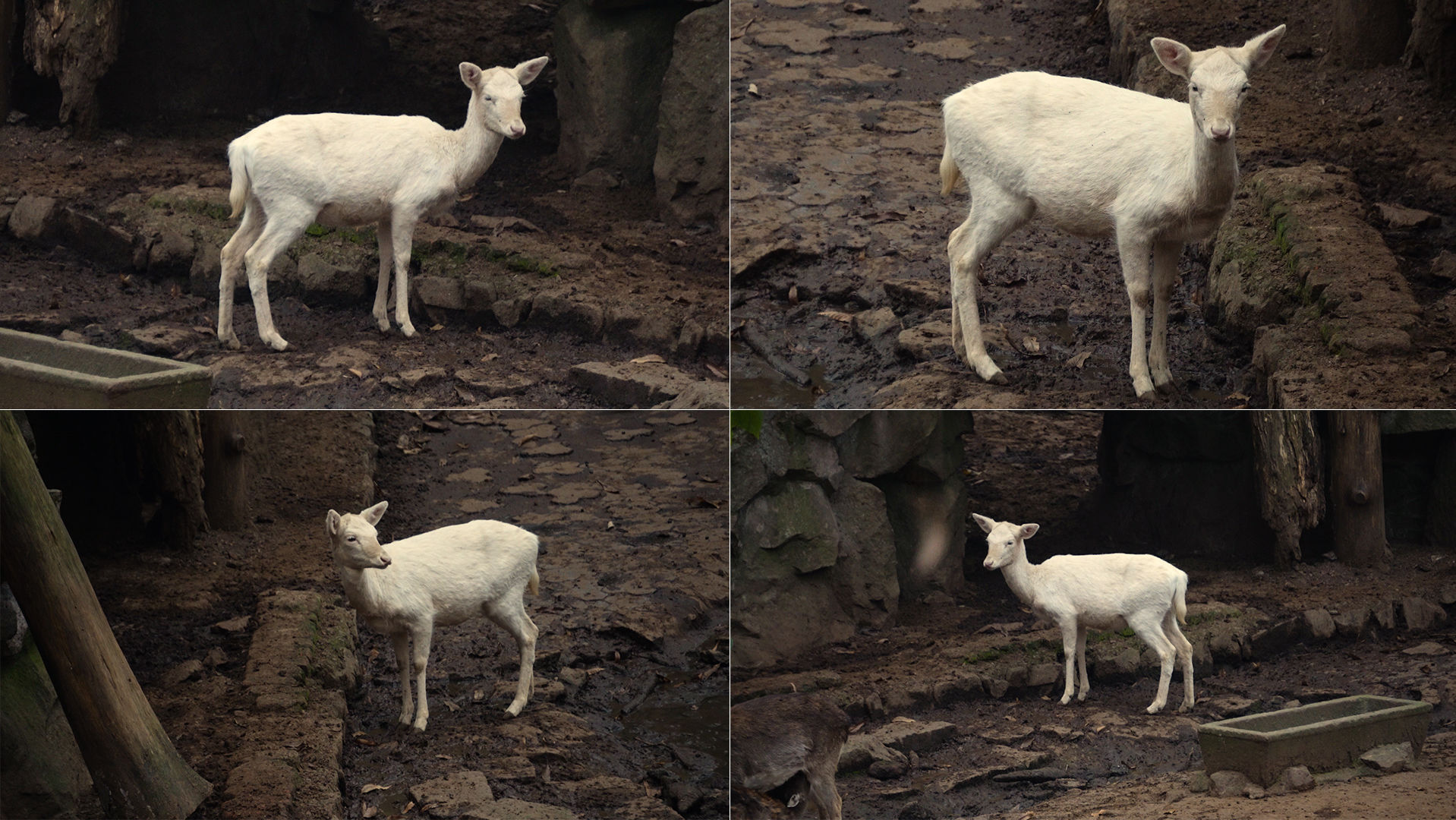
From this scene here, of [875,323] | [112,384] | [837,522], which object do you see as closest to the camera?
[112,384]

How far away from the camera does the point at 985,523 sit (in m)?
5.55

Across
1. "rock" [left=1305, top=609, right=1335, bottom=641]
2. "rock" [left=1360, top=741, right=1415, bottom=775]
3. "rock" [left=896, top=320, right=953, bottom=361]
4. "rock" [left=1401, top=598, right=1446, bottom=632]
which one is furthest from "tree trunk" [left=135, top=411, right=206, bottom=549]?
"rock" [left=1401, top=598, right=1446, bottom=632]

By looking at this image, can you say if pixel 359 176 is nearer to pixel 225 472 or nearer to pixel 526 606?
pixel 225 472

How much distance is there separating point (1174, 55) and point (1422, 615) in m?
2.59

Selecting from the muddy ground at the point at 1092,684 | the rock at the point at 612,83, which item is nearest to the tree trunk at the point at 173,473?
the rock at the point at 612,83

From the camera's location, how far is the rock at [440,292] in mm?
5992

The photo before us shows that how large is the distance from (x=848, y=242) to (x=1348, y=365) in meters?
2.19

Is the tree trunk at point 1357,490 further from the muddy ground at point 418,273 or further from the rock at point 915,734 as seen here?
the muddy ground at point 418,273

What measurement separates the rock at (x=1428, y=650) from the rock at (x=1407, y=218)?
1869 mm

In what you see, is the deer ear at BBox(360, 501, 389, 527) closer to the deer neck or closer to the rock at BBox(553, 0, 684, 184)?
the deer neck

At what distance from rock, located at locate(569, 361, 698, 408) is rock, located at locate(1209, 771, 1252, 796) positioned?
2535mm

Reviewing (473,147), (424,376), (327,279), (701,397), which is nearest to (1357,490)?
(701,397)

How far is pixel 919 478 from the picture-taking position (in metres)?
5.43

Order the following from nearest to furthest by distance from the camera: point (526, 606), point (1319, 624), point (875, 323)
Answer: point (1319, 624) < point (875, 323) < point (526, 606)
